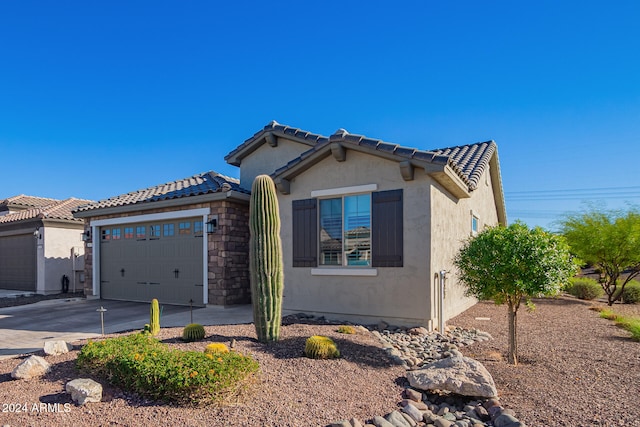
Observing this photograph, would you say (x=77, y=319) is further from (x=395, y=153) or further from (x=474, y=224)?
(x=474, y=224)

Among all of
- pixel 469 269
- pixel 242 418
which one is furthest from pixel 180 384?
pixel 469 269

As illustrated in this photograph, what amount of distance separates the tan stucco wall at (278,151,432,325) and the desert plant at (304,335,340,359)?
111 inches

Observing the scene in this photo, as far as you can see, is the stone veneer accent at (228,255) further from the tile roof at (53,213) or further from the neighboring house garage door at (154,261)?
the tile roof at (53,213)

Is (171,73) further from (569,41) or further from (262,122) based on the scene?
(569,41)

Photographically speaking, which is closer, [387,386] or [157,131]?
[387,386]

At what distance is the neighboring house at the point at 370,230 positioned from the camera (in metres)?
7.80

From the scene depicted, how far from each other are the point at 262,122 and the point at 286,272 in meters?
5.57

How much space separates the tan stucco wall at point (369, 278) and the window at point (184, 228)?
3616 mm

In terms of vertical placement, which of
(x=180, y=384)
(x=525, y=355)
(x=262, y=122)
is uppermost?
(x=262, y=122)

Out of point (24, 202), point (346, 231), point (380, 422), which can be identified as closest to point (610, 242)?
point (346, 231)

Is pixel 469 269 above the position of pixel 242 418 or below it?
above

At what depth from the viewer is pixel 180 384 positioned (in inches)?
147

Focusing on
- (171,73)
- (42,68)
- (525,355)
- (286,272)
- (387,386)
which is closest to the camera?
(387,386)

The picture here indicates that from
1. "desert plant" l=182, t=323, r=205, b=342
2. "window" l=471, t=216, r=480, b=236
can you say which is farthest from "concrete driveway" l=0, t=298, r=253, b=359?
"window" l=471, t=216, r=480, b=236
